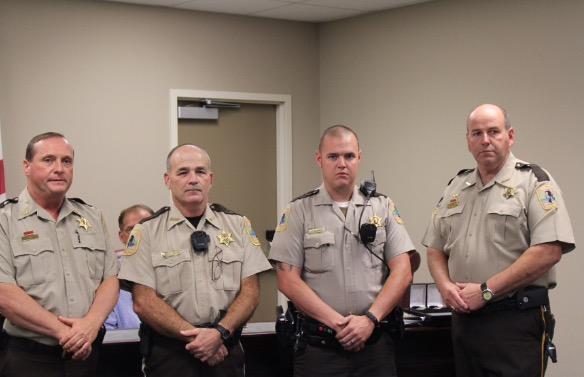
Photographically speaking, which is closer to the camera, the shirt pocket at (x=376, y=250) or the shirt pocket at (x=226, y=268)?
the shirt pocket at (x=226, y=268)

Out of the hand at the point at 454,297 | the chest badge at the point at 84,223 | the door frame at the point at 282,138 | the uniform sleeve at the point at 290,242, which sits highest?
the door frame at the point at 282,138

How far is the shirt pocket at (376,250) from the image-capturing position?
3426 mm

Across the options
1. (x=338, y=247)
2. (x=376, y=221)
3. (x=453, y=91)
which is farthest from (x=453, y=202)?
(x=453, y=91)

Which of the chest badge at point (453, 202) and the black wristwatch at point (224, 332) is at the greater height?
the chest badge at point (453, 202)

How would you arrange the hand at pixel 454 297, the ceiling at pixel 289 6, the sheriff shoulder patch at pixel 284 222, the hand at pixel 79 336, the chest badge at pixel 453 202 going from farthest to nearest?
the ceiling at pixel 289 6 → the chest badge at pixel 453 202 → the sheriff shoulder patch at pixel 284 222 → the hand at pixel 454 297 → the hand at pixel 79 336

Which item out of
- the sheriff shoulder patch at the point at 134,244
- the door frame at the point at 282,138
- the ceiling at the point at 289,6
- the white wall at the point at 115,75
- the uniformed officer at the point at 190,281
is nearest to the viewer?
the uniformed officer at the point at 190,281

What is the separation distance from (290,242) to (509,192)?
3.00ft

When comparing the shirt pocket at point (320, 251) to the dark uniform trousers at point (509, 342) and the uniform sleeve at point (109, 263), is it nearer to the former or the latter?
the dark uniform trousers at point (509, 342)

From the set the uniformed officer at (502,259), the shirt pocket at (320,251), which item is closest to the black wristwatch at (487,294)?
the uniformed officer at (502,259)

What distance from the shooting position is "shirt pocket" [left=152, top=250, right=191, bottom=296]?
3234 millimetres

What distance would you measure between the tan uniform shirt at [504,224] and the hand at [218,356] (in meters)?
1.02

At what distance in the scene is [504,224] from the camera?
3393 millimetres

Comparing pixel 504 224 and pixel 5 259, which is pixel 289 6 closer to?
A: pixel 504 224

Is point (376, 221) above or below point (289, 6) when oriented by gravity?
below
